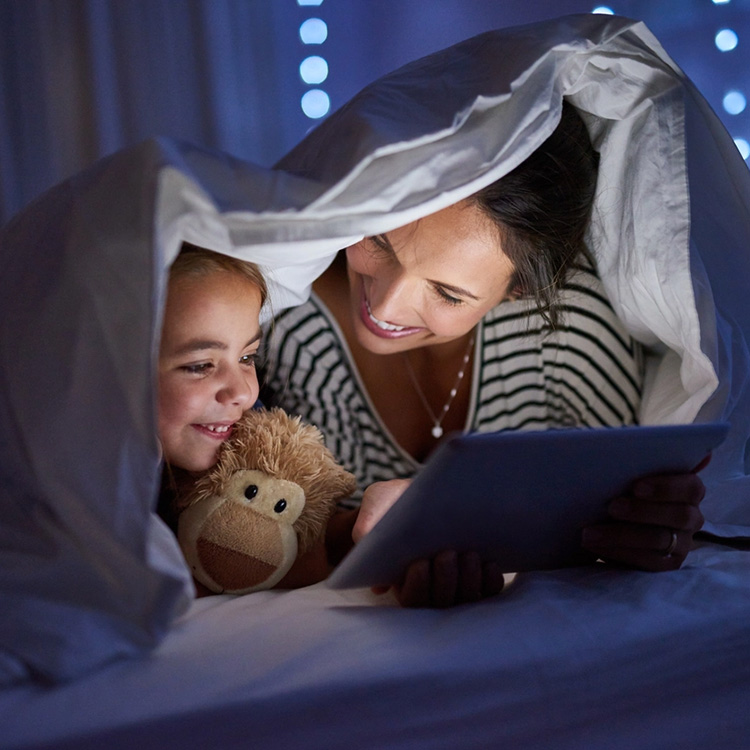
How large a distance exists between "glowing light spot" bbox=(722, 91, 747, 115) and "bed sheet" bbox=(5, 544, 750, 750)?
48.9 inches

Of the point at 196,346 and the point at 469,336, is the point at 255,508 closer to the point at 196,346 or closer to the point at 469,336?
the point at 196,346

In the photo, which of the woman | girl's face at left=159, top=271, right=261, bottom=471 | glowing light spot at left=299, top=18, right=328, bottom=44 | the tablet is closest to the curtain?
glowing light spot at left=299, top=18, right=328, bottom=44

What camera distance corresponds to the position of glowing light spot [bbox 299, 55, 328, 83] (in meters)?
1.63

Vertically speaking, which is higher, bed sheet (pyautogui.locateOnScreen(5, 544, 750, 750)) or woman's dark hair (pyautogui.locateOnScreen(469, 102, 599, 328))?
woman's dark hair (pyautogui.locateOnScreen(469, 102, 599, 328))

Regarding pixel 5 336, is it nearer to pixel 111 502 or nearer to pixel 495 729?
pixel 111 502

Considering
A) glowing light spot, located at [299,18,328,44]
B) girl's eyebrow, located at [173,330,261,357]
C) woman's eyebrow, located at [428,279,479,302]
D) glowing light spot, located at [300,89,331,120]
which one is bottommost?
girl's eyebrow, located at [173,330,261,357]

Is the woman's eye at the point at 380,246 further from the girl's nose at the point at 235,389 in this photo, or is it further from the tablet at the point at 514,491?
the tablet at the point at 514,491

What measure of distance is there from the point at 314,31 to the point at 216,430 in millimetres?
1072

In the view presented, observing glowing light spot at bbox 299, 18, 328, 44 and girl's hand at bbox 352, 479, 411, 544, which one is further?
glowing light spot at bbox 299, 18, 328, 44

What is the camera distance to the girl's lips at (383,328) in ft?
3.79

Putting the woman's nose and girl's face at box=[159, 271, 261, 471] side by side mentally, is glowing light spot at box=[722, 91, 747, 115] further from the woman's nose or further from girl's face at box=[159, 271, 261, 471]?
girl's face at box=[159, 271, 261, 471]

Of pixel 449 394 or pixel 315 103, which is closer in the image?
pixel 449 394

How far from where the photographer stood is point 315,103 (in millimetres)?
1659

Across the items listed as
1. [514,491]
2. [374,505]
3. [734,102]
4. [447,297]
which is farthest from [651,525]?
[734,102]
